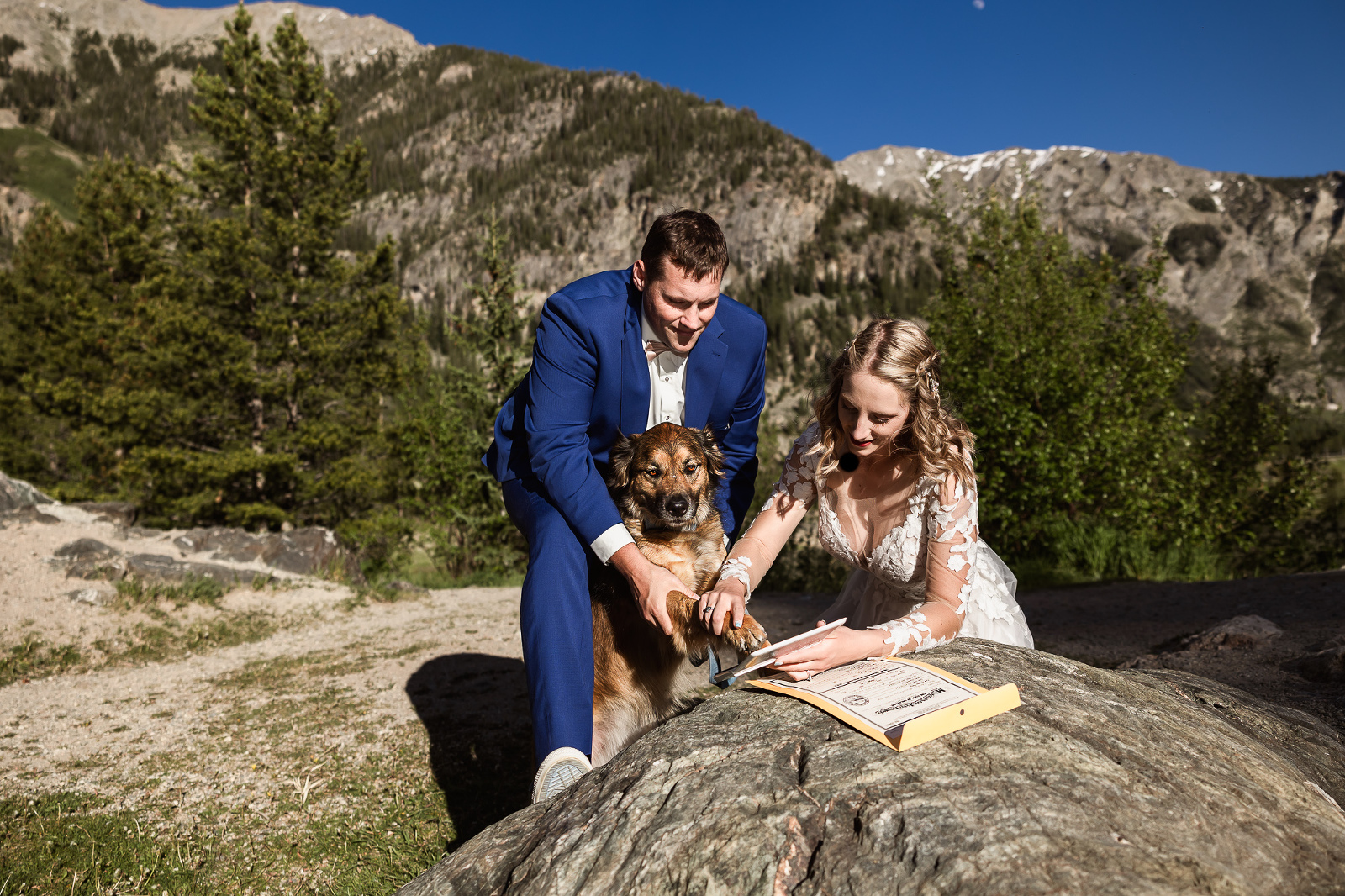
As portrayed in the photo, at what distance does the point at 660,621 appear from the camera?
290cm

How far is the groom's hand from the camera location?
9.56 ft

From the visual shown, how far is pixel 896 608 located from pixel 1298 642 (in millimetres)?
3052

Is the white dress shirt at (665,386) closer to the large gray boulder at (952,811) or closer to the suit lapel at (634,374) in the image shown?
the suit lapel at (634,374)

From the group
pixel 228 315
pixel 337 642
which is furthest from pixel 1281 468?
pixel 228 315

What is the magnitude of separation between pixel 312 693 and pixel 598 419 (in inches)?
133

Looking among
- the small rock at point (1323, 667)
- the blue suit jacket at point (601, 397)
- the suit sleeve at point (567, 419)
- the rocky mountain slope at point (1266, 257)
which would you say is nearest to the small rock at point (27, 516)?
the blue suit jacket at point (601, 397)

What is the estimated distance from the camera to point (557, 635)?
304 centimetres

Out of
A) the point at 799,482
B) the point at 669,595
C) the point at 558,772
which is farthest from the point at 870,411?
the point at 558,772

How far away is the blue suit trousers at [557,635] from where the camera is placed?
2.92 m

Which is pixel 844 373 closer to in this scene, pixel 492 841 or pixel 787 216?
pixel 492 841

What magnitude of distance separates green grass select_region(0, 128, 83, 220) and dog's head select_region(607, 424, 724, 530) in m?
147

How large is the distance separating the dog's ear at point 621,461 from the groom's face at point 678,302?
0.60 m

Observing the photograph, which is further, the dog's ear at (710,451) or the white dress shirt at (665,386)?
the dog's ear at (710,451)

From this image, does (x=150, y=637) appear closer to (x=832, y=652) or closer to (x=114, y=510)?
(x=832, y=652)
